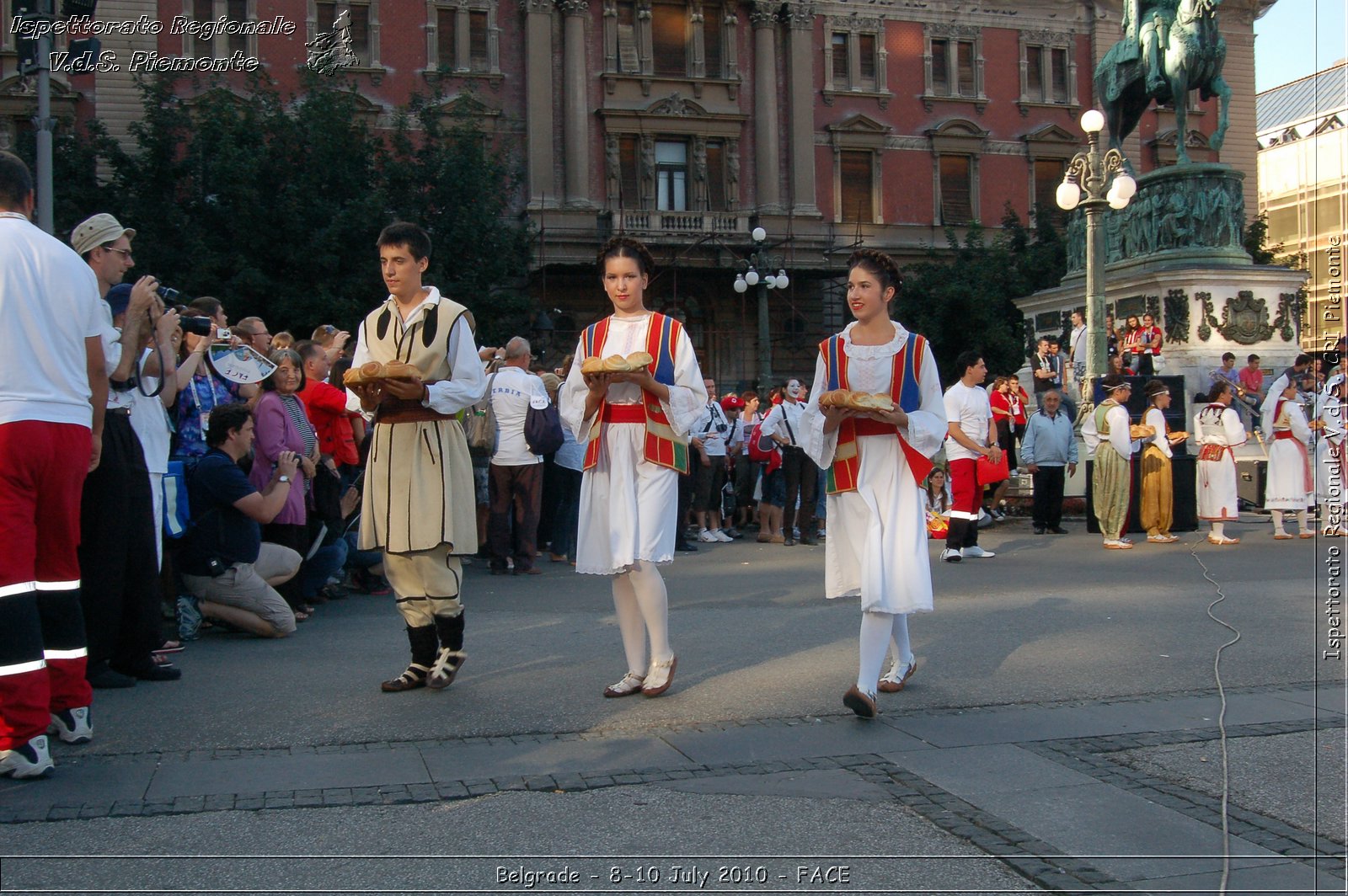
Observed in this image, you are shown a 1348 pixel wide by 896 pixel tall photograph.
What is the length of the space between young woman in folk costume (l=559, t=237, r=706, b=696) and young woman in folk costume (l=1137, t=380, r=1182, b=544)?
9954mm

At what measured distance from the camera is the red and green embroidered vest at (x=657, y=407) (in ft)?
20.9

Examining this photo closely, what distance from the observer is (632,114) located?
44250 millimetres

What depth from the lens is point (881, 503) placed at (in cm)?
623

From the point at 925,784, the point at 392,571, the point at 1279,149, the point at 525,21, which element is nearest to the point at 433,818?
Result: the point at 925,784

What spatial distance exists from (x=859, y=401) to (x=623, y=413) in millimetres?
1192

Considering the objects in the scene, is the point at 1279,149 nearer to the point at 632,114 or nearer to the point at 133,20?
the point at 632,114

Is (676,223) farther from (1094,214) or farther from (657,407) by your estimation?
(657,407)

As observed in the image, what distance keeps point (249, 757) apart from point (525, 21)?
1645 inches

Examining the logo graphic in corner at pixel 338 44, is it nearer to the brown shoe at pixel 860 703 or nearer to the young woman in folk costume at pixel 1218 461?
the young woman in folk costume at pixel 1218 461

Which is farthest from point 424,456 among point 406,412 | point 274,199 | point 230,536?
point 274,199

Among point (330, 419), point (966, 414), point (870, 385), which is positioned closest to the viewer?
point (870, 385)

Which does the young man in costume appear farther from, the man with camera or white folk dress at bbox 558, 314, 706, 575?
the man with camera

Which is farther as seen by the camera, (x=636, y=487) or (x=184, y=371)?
(x=184, y=371)

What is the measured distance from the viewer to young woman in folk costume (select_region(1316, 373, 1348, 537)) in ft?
18.5
